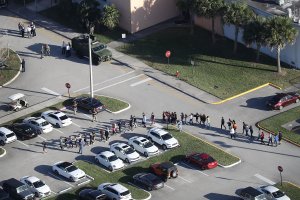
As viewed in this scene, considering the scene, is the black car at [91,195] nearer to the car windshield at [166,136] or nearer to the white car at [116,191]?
the white car at [116,191]

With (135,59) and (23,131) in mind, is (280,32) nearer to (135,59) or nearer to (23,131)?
(135,59)

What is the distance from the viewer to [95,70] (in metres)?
105

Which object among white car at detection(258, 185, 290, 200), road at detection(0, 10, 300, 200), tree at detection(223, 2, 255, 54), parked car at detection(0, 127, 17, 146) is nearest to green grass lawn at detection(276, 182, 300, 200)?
road at detection(0, 10, 300, 200)

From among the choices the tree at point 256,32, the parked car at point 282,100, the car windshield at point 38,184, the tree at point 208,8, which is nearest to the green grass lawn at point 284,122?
the parked car at point 282,100

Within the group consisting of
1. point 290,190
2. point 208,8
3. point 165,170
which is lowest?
point 290,190

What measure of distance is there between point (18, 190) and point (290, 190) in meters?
25.6

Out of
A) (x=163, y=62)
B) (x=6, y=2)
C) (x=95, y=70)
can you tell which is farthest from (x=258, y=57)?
(x=6, y=2)

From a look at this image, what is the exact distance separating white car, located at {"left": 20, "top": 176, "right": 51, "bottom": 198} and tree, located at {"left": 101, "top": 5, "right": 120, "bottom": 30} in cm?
3549

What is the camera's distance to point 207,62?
349 ft

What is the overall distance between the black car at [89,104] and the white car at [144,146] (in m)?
8.09

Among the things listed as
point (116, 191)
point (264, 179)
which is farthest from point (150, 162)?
point (264, 179)

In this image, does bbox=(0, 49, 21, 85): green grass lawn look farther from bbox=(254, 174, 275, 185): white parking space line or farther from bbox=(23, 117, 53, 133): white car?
bbox=(254, 174, 275, 185): white parking space line

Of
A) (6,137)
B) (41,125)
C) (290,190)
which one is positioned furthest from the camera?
(41,125)

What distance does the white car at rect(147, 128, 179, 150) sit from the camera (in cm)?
8806
